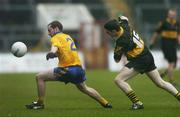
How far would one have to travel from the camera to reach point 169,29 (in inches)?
969

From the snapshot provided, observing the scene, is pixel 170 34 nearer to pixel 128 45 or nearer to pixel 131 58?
pixel 131 58

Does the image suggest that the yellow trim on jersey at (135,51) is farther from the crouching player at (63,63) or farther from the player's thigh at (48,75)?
the player's thigh at (48,75)

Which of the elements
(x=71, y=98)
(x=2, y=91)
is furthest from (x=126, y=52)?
(x=2, y=91)

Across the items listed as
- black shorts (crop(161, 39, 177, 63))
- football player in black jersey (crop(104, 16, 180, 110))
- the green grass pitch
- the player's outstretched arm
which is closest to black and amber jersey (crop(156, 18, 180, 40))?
black shorts (crop(161, 39, 177, 63))

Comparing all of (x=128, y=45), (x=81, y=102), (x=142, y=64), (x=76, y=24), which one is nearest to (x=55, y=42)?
(x=128, y=45)

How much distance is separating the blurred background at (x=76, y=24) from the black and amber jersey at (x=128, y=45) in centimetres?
2168

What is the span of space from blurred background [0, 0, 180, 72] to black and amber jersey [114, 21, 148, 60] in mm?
21678

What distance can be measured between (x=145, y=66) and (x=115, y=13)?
30.8 meters

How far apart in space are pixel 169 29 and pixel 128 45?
10.1 m

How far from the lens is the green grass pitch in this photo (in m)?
14.1

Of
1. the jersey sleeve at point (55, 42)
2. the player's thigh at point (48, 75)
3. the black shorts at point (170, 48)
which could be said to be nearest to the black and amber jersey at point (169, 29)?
the black shorts at point (170, 48)

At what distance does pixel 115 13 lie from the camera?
45531 millimetres

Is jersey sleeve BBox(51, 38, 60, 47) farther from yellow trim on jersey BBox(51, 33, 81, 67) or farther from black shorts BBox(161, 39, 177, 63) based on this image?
black shorts BBox(161, 39, 177, 63)

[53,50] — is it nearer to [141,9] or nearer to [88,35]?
[88,35]
